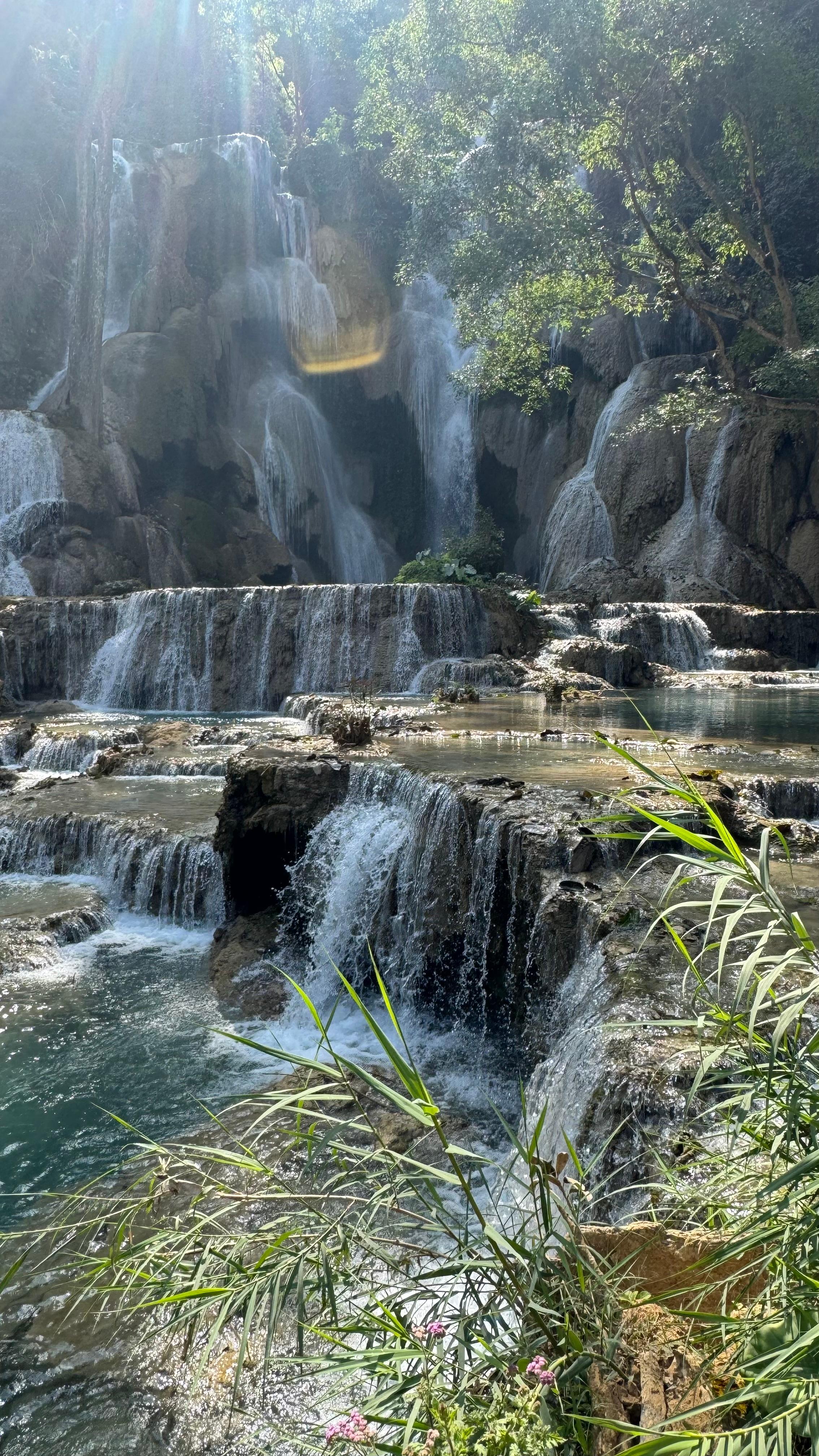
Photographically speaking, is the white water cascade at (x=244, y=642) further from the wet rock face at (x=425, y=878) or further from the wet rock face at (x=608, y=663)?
the wet rock face at (x=425, y=878)

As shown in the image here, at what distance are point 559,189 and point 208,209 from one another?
12571 millimetres

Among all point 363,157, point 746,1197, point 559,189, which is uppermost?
point 363,157

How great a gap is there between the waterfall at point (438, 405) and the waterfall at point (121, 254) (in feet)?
24.3

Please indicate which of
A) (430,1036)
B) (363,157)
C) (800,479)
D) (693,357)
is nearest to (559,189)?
(693,357)

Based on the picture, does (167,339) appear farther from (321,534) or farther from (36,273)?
(321,534)

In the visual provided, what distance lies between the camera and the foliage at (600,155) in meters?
17.6

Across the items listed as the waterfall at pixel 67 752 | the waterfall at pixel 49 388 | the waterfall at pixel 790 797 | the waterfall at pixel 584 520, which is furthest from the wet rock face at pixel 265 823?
the waterfall at pixel 49 388

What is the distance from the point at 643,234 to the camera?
2238 centimetres

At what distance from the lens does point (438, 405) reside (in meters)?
28.7

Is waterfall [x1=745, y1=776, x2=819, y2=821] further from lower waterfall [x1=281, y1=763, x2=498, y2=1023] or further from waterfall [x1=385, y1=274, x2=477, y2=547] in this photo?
waterfall [x1=385, y1=274, x2=477, y2=547]

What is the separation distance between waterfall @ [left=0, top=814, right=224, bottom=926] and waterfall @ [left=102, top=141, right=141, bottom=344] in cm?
2153

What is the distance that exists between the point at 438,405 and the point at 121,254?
32.0ft

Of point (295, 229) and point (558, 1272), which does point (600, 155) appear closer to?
point (295, 229)

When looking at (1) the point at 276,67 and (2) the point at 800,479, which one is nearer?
(2) the point at 800,479
